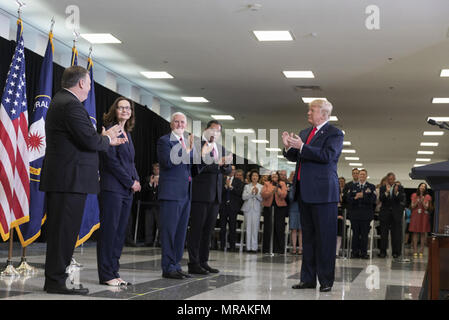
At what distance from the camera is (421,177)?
112 inches

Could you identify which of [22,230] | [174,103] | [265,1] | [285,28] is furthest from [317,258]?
[174,103]

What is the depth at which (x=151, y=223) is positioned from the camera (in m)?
12.1

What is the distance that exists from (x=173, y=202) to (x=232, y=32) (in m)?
5.04

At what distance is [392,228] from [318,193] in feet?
22.9

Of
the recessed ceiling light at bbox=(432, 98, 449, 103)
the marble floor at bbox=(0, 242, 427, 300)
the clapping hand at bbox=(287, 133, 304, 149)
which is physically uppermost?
the recessed ceiling light at bbox=(432, 98, 449, 103)

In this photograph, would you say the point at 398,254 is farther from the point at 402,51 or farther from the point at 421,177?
the point at 421,177

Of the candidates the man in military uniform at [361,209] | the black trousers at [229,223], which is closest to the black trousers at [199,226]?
the black trousers at [229,223]

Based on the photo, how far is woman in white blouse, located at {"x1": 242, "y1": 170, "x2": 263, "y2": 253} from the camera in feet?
35.4

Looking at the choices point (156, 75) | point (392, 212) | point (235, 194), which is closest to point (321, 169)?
point (235, 194)

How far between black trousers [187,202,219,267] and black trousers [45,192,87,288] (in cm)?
184

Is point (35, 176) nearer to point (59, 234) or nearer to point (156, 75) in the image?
point (59, 234)

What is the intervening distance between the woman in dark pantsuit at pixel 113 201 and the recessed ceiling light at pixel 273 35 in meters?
5.25

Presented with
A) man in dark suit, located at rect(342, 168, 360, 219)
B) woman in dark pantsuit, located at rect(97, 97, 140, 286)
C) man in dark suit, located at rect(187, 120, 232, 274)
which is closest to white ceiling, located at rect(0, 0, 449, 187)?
man in dark suit, located at rect(342, 168, 360, 219)

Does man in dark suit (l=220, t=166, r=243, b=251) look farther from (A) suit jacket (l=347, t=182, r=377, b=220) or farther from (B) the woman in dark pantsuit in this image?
(B) the woman in dark pantsuit
